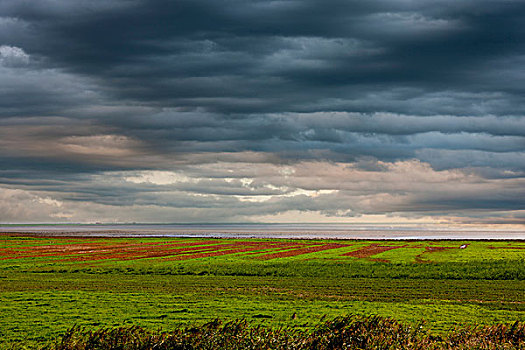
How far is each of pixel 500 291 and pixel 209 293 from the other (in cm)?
2264

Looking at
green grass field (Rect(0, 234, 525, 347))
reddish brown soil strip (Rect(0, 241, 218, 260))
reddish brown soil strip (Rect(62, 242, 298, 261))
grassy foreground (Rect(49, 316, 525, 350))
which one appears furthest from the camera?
reddish brown soil strip (Rect(0, 241, 218, 260))

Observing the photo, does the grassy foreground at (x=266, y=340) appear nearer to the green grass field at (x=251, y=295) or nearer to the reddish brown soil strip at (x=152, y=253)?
the green grass field at (x=251, y=295)

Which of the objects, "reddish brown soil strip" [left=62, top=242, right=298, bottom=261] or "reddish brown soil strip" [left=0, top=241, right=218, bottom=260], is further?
"reddish brown soil strip" [left=0, top=241, right=218, bottom=260]

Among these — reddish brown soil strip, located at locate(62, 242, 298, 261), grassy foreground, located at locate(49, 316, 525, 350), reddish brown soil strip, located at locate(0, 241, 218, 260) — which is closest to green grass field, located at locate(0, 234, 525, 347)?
grassy foreground, located at locate(49, 316, 525, 350)

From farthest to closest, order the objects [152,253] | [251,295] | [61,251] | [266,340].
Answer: [61,251], [152,253], [251,295], [266,340]

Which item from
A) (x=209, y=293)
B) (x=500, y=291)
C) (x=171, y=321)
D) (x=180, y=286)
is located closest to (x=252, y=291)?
(x=209, y=293)

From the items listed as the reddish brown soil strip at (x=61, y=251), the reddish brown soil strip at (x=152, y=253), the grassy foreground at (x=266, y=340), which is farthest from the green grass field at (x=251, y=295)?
the reddish brown soil strip at (x=61, y=251)

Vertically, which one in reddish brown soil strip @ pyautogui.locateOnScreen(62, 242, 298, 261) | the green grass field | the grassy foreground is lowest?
reddish brown soil strip @ pyautogui.locateOnScreen(62, 242, 298, 261)

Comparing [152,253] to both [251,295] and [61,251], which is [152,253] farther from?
[251,295]

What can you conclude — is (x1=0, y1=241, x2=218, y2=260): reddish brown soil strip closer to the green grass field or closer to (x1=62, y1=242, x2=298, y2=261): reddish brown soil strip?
(x1=62, y1=242, x2=298, y2=261): reddish brown soil strip

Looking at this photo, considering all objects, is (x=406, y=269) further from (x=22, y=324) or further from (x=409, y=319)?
(x=22, y=324)

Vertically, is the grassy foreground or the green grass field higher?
the grassy foreground

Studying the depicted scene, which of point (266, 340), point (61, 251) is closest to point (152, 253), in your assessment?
point (61, 251)

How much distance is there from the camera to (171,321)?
25.7 m
